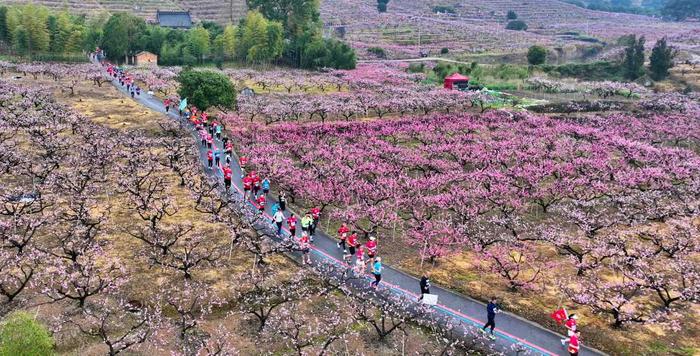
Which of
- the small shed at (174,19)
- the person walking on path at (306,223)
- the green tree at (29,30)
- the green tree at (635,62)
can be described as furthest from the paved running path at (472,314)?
the small shed at (174,19)

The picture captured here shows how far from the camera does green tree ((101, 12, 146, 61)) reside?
4134 inches

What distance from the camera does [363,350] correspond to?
21.9 m

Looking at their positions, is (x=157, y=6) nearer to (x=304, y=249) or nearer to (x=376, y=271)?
(x=304, y=249)

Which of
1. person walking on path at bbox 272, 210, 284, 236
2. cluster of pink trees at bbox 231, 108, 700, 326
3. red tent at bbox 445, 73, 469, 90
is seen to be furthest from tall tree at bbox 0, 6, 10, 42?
person walking on path at bbox 272, 210, 284, 236

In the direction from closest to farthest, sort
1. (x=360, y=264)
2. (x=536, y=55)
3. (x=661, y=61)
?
1. (x=360, y=264)
2. (x=661, y=61)
3. (x=536, y=55)

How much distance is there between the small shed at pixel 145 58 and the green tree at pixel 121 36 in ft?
7.47

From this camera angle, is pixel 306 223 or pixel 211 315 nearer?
pixel 211 315

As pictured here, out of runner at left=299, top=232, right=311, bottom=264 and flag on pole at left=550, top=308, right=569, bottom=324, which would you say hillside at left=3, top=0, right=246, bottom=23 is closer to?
runner at left=299, top=232, right=311, bottom=264

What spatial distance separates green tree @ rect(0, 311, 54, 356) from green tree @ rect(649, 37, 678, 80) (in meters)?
115

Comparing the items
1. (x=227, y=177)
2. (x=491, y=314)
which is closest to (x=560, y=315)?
(x=491, y=314)

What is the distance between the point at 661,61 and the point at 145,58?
343ft

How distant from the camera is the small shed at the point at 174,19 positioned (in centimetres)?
14925

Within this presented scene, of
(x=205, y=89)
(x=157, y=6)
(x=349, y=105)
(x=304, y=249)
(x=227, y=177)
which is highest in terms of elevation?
(x=157, y=6)

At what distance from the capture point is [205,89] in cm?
6066
